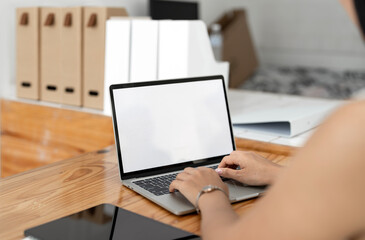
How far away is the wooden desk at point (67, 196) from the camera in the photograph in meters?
0.82

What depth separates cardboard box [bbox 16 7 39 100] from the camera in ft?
6.41

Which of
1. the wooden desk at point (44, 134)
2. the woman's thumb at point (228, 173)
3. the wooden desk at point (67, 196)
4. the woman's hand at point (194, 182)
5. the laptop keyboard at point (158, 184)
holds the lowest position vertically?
the wooden desk at point (44, 134)

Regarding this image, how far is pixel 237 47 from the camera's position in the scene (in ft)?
10.8

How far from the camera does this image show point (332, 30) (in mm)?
3824

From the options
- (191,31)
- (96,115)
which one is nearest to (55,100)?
(96,115)

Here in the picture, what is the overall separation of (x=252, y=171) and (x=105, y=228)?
33cm

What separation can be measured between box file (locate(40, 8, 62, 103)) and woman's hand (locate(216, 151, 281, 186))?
1.12 metres

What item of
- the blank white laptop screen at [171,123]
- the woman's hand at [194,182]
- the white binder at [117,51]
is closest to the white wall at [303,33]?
the white binder at [117,51]

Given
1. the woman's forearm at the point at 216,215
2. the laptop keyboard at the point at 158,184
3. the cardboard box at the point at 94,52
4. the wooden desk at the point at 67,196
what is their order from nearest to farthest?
the woman's forearm at the point at 216,215
the wooden desk at the point at 67,196
the laptop keyboard at the point at 158,184
the cardboard box at the point at 94,52

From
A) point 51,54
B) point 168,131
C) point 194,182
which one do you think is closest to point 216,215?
point 194,182

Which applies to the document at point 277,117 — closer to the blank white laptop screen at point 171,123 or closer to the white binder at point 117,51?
the blank white laptop screen at point 171,123

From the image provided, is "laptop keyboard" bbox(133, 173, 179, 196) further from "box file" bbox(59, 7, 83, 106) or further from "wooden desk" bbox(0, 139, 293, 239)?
"box file" bbox(59, 7, 83, 106)

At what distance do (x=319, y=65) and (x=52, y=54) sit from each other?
100 inches

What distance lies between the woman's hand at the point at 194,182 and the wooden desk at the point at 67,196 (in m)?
0.04
